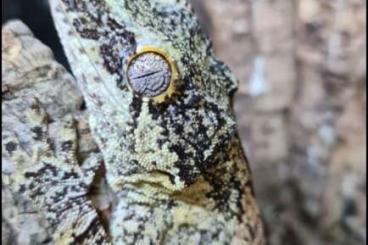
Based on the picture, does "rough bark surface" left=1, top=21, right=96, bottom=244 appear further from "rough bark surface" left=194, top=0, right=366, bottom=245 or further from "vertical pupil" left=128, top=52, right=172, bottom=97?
"rough bark surface" left=194, top=0, right=366, bottom=245

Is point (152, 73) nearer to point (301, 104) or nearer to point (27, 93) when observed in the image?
point (27, 93)

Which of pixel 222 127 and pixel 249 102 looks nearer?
pixel 222 127

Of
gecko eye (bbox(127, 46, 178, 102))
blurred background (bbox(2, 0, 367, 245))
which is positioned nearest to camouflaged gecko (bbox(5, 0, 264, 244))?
gecko eye (bbox(127, 46, 178, 102))

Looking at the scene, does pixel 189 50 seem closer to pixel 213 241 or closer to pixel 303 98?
pixel 213 241

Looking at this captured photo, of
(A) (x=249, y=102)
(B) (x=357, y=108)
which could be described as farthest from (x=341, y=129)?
(A) (x=249, y=102)

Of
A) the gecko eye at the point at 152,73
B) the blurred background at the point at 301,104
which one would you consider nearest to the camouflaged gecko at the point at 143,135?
the gecko eye at the point at 152,73

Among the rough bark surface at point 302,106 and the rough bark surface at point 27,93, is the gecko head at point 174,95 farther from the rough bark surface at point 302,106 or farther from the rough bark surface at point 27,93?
the rough bark surface at point 302,106

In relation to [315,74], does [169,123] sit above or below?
below

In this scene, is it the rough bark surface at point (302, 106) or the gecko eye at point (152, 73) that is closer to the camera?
the gecko eye at point (152, 73)
